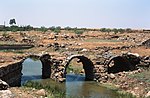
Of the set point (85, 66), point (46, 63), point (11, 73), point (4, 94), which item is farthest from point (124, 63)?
point (4, 94)

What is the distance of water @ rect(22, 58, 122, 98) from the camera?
125ft

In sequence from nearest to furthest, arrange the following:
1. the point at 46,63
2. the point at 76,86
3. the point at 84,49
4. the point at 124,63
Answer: the point at 76,86 → the point at 46,63 → the point at 124,63 → the point at 84,49

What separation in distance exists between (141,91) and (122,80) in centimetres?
549

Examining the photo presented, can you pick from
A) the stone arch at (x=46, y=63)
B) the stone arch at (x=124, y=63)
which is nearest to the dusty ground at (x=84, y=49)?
the stone arch at (x=46, y=63)

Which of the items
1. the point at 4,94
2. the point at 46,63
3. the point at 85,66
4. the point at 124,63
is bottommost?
the point at 85,66

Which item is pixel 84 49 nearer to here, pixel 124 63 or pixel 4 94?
pixel 124 63

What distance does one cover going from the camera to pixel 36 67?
58.1 metres

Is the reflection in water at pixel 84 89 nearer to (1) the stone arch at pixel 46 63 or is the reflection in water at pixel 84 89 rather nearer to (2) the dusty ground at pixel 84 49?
(2) the dusty ground at pixel 84 49

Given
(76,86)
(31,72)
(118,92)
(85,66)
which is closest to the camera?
(118,92)

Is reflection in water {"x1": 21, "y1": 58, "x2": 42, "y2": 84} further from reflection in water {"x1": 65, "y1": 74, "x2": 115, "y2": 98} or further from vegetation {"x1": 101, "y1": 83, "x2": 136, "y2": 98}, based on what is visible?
vegetation {"x1": 101, "y1": 83, "x2": 136, "y2": 98}

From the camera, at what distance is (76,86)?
4288 cm

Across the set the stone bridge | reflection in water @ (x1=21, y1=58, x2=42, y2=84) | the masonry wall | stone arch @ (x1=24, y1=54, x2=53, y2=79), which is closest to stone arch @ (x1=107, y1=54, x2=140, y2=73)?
the stone bridge

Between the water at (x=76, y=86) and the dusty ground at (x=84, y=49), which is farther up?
the dusty ground at (x=84, y=49)

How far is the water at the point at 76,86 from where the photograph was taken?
1506 inches
